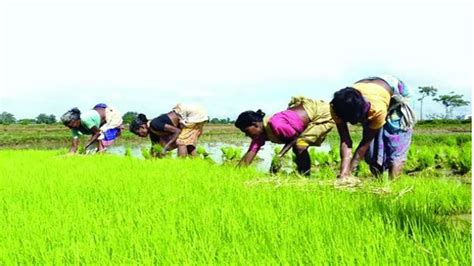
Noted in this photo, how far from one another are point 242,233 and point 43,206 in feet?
4.96

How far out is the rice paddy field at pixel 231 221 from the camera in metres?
2.09

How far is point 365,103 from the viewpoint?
373cm

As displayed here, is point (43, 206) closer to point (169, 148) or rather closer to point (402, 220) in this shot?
point (402, 220)

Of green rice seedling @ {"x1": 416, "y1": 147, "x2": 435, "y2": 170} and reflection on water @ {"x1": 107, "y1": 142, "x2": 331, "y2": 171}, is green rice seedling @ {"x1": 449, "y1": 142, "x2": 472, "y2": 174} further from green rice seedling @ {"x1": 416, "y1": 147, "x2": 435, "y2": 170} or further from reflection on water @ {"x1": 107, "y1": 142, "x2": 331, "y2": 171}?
reflection on water @ {"x1": 107, "y1": 142, "x2": 331, "y2": 171}

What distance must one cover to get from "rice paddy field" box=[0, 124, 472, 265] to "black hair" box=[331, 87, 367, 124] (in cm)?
46

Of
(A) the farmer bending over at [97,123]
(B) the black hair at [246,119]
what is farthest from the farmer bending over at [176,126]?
(B) the black hair at [246,119]

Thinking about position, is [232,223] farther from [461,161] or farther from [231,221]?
[461,161]

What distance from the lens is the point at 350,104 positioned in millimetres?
3633

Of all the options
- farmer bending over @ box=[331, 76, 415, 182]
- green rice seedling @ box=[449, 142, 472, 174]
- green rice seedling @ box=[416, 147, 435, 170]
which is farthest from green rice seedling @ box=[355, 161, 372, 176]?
farmer bending over @ box=[331, 76, 415, 182]

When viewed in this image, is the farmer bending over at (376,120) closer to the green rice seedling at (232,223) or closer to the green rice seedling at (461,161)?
the green rice seedling at (232,223)

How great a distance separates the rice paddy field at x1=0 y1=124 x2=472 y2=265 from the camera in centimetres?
209

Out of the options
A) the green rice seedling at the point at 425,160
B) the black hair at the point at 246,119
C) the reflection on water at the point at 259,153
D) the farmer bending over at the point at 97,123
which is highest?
the black hair at the point at 246,119

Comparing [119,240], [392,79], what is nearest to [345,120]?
[392,79]

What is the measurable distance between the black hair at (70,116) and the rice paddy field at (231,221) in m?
2.73
